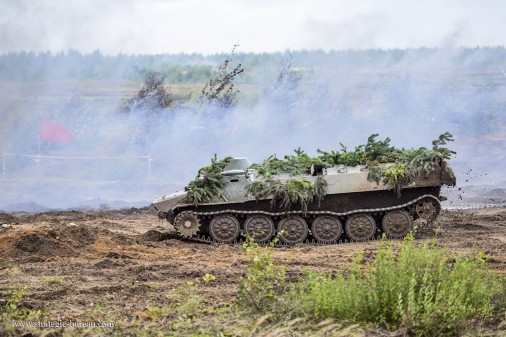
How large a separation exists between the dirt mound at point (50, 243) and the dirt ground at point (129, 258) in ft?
0.06

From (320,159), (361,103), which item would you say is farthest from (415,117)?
(320,159)

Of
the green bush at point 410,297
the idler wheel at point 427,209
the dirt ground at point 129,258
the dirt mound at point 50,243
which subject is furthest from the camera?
the idler wheel at point 427,209

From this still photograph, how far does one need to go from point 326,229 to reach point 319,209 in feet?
A: 1.48

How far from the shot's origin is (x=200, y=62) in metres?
39.2

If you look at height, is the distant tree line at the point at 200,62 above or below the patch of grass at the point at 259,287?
above

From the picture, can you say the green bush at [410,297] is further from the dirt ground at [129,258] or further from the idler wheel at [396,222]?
the idler wheel at [396,222]

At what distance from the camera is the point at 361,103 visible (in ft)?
126

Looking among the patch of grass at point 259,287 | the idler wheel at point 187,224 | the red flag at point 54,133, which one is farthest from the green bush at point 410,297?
the red flag at point 54,133

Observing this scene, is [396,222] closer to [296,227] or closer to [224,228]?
[296,227]

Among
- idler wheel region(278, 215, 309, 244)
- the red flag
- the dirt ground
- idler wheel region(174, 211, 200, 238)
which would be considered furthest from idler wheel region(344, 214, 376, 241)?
the red flag

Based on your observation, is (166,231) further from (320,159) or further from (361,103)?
(361,103)

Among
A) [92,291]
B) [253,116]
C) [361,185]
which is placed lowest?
[92,291]

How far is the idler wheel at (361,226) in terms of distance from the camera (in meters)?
20.1

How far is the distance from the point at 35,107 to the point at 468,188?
16.1 metres
